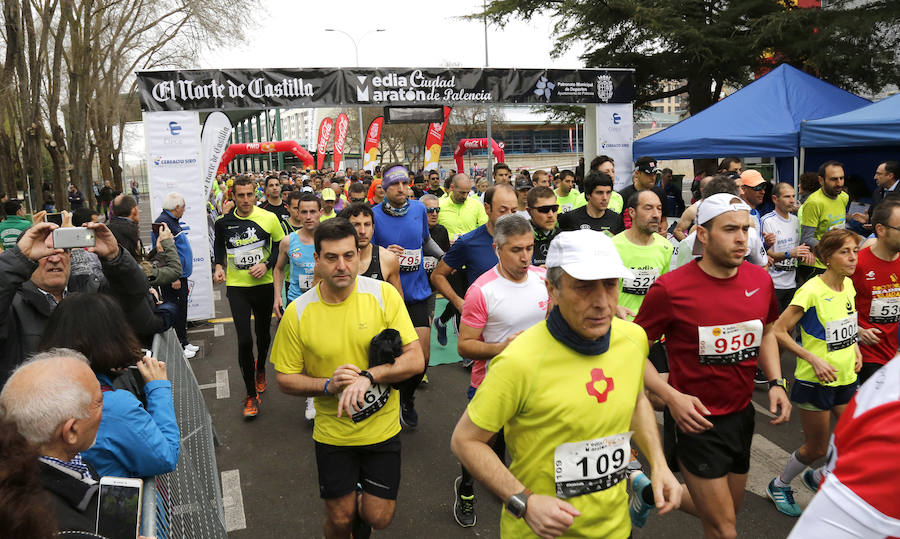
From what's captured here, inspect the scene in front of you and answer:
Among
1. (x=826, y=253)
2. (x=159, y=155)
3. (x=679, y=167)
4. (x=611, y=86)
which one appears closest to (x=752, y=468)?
(x=826, y=253)

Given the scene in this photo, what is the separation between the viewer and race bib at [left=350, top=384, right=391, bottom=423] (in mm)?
3229

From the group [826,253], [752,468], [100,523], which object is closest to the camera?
[100,523]

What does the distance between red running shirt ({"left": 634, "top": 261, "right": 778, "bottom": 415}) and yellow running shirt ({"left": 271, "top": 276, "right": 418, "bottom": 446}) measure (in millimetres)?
1324

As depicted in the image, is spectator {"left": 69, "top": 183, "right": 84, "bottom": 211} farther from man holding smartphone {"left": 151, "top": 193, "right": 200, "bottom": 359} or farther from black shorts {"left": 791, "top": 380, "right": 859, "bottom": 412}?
black shorts {"left": 791, "top": 380, "right": 859, "bottom": 412}

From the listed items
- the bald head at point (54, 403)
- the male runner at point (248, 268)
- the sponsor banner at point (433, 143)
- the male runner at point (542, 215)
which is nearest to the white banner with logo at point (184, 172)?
the male runner at point (248, 268)

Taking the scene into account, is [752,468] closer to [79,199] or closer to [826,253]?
[826,253]

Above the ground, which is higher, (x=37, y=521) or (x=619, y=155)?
(x=619, y=155)

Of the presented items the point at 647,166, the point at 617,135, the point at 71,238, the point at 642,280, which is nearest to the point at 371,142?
the point at 617,135

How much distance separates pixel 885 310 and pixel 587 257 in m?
3.34

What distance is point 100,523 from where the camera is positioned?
1851 mm

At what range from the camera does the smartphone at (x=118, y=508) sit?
186cm

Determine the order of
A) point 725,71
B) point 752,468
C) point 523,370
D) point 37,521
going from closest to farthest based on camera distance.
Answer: point 37,521 < point 523,370 < point 752,468 < point 725,71

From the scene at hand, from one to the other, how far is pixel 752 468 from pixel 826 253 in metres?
1.73

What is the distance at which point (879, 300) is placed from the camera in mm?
4367
